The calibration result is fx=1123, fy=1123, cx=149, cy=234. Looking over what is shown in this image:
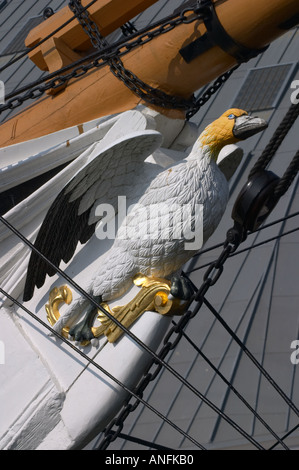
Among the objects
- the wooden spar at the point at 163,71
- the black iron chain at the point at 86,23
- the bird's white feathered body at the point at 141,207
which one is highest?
the black iron chain at the point at 86,23

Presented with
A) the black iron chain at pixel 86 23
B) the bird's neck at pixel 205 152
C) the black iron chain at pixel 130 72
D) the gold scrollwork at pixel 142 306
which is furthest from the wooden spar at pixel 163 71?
the gold scrollwork at pixel 142 306

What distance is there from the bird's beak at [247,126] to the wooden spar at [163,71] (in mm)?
479

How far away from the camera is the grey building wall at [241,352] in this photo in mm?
7883

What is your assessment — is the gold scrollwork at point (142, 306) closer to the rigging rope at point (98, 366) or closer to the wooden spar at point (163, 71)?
the rigging rope at point (98, 366)

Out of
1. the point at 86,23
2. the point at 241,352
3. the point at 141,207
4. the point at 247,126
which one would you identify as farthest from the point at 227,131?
the point at 241,352

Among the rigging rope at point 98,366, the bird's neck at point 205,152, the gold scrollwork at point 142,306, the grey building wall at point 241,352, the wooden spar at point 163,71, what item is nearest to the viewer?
the rigging rope at point 98,366

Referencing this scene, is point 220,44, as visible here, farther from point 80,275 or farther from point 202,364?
point 202,364

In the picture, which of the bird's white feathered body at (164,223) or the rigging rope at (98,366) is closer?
the rigging rope at (98,366)

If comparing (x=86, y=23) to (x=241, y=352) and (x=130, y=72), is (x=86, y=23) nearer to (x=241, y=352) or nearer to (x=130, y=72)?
(x=130, y=72)

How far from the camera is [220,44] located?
6059mm

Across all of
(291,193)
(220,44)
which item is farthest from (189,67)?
(291,193)

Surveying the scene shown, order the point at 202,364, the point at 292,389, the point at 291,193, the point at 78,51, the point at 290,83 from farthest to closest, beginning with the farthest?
1. the point at 290,83
2. the point at 291,193
3. the point at 202,364
4. the point at 292,389
5. the point at 78,51

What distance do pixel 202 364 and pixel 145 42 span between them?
317cm

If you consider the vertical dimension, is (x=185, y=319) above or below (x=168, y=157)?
below
